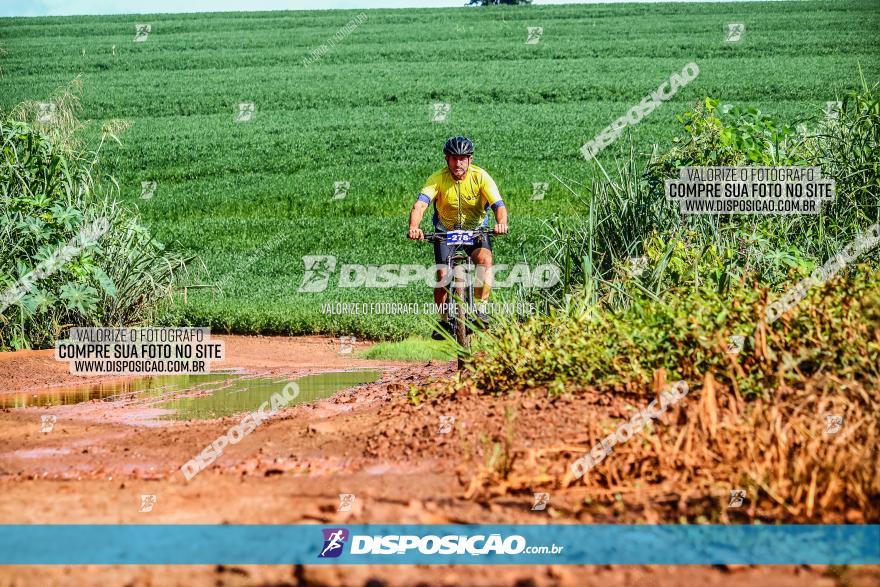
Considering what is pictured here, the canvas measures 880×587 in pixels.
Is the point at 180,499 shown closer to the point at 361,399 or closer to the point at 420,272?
the point at 361,399

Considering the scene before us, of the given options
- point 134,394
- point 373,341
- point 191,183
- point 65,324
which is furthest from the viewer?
point 191,183

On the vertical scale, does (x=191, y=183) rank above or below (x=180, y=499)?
above

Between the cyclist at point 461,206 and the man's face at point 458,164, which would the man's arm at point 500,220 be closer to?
the cyclist at point 461,206

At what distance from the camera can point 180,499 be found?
481 centimetres

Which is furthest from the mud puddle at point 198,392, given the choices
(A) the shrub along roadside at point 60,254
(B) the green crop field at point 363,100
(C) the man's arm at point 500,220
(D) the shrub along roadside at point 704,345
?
(D) the shrub along roadside at point 704,345

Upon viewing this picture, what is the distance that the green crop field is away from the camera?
17.8 meters

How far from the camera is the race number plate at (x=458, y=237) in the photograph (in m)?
9.20

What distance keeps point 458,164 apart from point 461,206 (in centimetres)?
49

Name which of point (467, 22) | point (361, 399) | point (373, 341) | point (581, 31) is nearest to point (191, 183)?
point (373, 341)

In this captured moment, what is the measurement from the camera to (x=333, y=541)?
4090 mm

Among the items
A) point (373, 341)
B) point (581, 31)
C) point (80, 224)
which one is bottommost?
point (373, 341)

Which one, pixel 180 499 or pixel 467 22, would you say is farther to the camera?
pixel 467 22

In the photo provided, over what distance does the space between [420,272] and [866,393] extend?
36.6ft

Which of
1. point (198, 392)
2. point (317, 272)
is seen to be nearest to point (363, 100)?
point (317, 272)
